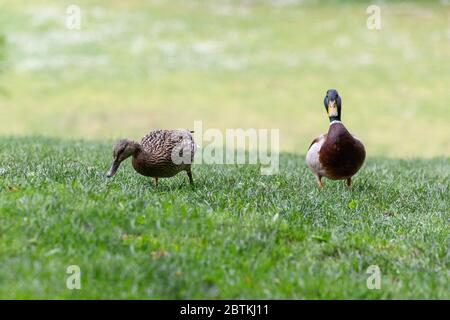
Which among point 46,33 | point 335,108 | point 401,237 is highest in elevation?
point 46,33

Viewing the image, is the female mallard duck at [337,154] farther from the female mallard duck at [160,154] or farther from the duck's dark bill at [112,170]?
the duck's dark bill at [112,170]

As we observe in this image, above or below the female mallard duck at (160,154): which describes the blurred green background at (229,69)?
above

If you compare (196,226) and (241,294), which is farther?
(196,226)

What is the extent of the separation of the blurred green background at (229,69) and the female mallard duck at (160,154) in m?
20.2

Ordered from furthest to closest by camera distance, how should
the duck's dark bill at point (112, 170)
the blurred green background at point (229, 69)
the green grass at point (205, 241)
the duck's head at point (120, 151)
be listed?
the blurred green background at point (229, 69) < the duck's head at point (120, 151) < the duck's dark bill at point (112, 170) < the green grass at point (205, 241)

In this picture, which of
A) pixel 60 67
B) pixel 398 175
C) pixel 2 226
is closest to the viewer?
pixel 2 226

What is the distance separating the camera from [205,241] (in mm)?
6816

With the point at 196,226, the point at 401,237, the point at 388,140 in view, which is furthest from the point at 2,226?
the point at 388,140

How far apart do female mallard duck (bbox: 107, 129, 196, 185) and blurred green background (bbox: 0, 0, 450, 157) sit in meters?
20.2

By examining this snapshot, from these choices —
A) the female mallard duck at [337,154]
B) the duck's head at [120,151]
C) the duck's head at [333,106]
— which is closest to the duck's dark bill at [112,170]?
the duck's head at [120,151]

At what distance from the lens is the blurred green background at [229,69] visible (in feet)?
109
